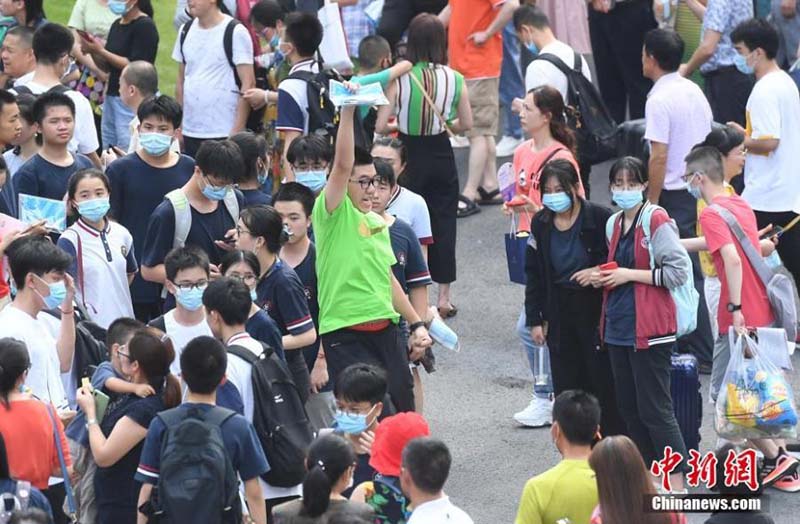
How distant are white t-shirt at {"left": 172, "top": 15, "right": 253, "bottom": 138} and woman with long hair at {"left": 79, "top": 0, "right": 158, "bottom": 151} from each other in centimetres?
45

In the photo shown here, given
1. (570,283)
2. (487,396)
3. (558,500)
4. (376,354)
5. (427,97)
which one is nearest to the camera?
(558,500)

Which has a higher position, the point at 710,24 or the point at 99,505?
the point at 710,24

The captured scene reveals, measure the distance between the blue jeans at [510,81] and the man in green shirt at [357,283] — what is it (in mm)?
6370

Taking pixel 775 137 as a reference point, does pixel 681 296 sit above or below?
below

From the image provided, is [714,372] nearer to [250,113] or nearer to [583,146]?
[583,146]

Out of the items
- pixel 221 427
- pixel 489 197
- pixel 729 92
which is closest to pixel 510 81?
pixel 489 197

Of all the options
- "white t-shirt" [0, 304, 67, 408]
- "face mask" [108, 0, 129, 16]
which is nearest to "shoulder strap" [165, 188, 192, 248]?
"white t-shirt" [0, 304, 67, 408]

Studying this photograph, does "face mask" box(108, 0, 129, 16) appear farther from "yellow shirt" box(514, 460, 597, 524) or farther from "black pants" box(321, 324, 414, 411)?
"yellow shirt" box(514, 460, 597, 524)

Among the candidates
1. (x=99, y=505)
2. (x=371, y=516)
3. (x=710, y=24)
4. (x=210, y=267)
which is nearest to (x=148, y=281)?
(x=210, y=267)

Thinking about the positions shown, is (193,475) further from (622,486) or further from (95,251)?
(95,251)

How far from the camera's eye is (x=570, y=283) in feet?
29.1

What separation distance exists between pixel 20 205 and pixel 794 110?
5213 mm

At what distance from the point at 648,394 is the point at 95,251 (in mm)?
3142

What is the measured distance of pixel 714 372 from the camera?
9.14m
